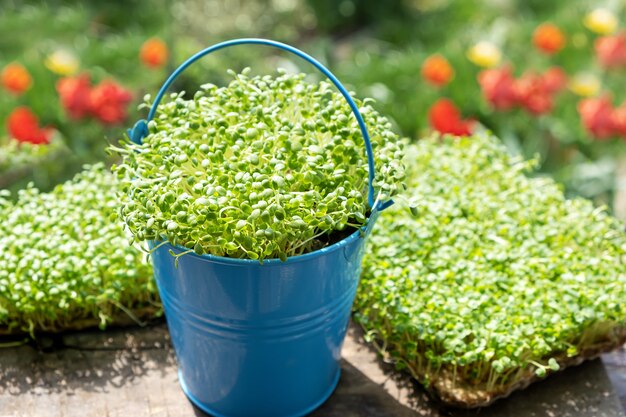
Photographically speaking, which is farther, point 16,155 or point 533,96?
point 533,96

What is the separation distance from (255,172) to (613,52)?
2.95m

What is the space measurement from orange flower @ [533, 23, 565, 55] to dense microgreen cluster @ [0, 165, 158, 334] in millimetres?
2639

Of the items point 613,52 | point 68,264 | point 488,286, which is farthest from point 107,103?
point 613,52

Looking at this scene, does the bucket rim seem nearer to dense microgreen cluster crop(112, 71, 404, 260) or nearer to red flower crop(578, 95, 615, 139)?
dense microgreen cluster crop(112, 71, 404, 260)

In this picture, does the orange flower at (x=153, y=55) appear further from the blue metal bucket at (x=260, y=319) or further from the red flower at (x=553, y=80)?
the blue metal bucket at (x=260, y=319)

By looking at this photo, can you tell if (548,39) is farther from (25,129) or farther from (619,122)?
(25,129)

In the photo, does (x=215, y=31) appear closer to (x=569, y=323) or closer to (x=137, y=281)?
(x=137, y=281)

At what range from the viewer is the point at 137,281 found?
2.20 metres

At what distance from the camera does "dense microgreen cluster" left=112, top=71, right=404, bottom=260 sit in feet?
5.38

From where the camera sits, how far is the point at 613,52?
4.07 m

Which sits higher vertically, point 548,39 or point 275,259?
point 275,259

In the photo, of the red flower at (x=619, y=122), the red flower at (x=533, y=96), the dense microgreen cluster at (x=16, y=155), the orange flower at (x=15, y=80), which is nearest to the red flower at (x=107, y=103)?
the orange flower at (x=15, y=80)

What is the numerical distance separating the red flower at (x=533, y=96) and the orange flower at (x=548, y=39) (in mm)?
557

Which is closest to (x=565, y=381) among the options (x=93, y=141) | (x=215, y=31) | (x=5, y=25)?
(x=93, y=141)
